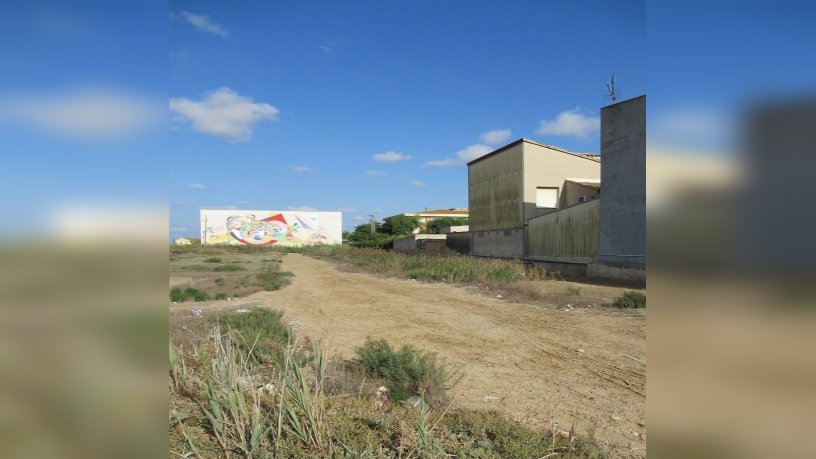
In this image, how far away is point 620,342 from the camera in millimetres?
6949

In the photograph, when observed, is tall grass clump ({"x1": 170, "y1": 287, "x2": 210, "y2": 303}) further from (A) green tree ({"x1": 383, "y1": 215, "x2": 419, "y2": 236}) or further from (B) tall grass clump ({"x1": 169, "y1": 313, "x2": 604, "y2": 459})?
(A) green tree ({"x1": 383, "y1": 215, "x2": 419, "y2": 236})

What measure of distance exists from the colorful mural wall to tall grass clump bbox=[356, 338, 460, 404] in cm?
3623

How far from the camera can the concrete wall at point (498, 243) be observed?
21.0 metres

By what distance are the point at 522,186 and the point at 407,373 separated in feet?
55.2

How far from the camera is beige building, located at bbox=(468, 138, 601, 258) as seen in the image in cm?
1820

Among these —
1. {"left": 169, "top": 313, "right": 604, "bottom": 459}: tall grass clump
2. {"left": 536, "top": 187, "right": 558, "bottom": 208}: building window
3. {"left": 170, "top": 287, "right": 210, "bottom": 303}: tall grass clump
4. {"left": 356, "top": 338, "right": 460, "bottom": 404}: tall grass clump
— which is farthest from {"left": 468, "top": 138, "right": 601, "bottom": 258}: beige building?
{"left": 169, "top": 313, "right": 604, "bottom": 459}: tall grass clump

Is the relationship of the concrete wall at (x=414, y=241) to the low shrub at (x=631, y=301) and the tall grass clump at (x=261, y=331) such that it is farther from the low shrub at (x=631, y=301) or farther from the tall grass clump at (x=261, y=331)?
the tall grass clump at (x=261, y=331)

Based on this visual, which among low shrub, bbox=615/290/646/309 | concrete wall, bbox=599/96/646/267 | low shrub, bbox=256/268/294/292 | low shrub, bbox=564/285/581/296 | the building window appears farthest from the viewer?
the building window

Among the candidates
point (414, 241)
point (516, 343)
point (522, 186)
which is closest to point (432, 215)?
A: point (414, 241)

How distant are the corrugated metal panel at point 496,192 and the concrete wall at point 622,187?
252 inches

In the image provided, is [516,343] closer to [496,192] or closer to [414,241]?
[496,192]

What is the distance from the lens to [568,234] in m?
16.7

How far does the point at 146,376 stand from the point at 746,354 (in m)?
1.08

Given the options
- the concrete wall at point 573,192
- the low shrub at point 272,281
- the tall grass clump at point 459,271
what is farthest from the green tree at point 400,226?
the low shrub at point 272,281
